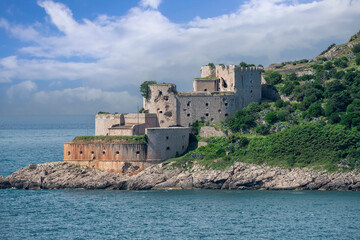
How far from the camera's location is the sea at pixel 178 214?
3397cm

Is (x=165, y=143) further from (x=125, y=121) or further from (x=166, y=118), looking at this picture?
(x=125, y=121)

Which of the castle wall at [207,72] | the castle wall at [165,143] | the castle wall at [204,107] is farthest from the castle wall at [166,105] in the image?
the castle wall at [207,72]

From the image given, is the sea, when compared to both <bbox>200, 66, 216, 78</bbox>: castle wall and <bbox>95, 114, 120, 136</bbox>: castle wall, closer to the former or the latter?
<bbox>95, 114, 120, 136</bbox>: castle wall

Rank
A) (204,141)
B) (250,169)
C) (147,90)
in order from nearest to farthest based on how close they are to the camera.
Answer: (250,169) < (204,141) < (147,90)

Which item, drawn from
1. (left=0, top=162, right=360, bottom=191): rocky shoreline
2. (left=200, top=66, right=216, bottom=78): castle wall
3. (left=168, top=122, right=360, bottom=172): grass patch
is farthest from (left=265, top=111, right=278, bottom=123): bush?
(left=200, top=66, right=216, bottom=78): castle wall

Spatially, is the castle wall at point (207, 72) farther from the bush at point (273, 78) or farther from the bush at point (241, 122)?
the bush at point (273, 78)

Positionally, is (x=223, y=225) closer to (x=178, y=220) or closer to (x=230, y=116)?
(x=178, y=220)

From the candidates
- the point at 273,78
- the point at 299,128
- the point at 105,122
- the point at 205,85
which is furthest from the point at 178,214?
the point at 273,78

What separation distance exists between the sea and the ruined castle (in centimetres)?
375

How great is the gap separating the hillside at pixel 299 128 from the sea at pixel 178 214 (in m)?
3.71

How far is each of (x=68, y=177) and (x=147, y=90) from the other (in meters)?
12.6

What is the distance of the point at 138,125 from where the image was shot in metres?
52.0

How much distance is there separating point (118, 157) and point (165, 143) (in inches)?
174

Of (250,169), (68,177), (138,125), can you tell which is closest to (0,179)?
(68,177)
